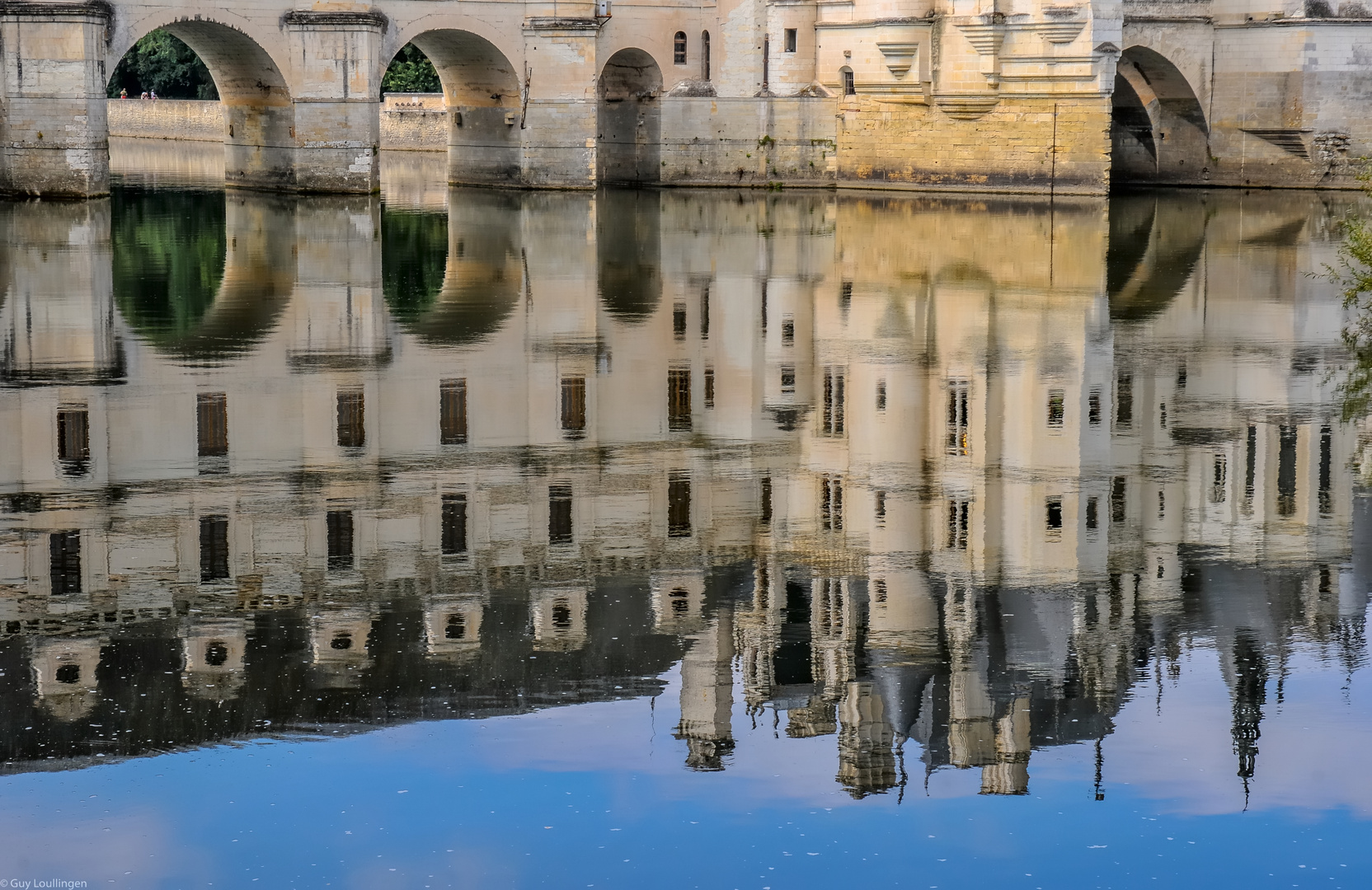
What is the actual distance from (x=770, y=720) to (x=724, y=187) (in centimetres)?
3790

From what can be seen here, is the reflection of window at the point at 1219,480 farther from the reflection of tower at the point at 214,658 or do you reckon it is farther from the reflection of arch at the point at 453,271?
the reflection of arch at the point at 453,271

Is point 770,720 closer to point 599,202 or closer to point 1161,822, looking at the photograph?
point 1161,822

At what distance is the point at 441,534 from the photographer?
1035 centimetres

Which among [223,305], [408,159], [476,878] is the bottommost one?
[476,878]

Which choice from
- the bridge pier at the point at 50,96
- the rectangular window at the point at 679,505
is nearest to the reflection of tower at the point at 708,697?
the rectangular window at the point at 679,505

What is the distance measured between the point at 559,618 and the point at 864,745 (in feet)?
6.49

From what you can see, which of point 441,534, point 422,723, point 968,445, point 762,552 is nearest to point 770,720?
point 422,723

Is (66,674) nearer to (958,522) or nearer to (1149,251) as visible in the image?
(958,522)

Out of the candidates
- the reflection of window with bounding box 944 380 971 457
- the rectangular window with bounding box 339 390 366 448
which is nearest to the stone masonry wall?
the reflection of window with bounding box 944 380 971 457

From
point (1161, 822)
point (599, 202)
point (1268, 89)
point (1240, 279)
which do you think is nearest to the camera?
point (1161, 822)

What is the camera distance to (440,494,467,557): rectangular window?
1012 centimetres

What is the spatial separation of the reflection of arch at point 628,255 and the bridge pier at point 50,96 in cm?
982

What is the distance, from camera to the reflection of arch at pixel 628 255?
68.8 feet

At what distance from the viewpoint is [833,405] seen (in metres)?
14.4
